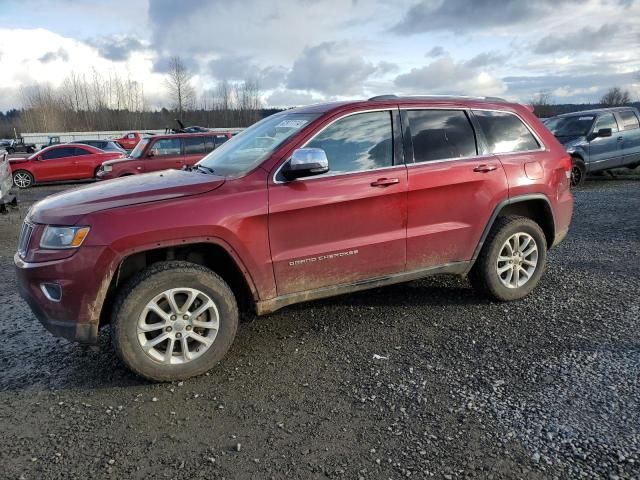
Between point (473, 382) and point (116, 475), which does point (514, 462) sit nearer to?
point (473, 382)

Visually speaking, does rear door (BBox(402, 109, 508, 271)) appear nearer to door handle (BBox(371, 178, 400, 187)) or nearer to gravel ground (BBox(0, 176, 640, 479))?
door handle (BBox(371, 178, 400, 187))

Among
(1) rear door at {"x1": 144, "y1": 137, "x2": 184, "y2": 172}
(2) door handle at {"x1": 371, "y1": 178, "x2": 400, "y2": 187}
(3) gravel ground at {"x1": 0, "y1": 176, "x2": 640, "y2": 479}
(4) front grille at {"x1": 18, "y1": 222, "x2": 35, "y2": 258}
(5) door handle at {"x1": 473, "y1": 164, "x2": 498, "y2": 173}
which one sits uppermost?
(1) rear door at {"x1": 144, "y1": 137, "x2": 184, "y2": 172}

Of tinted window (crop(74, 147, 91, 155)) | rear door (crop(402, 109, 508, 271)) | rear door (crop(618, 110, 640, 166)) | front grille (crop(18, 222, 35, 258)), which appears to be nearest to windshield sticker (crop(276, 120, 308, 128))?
rear door (crop(402, 109, 508, 271))

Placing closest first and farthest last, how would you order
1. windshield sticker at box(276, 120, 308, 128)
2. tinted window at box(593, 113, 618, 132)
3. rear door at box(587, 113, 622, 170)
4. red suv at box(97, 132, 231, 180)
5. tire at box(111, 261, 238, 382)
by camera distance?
tire at box(111, 261, 238, 382), windshield sticker at box(276, 120, 308, 128), rear door at box(587, 113, 622, 170), tinted window at box(593, 113, 618, 132), red suv at box(97, 132, 231, 180)

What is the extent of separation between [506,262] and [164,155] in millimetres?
10075

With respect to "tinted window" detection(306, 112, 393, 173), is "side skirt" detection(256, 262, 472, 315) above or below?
below

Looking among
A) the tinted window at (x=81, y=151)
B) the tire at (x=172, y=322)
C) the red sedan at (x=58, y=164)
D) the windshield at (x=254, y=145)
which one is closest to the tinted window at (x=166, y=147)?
the red sedan at (x=58, y=164)

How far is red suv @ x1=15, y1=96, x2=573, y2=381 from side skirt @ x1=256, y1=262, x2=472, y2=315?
12 mm

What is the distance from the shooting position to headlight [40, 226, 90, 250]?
309 cm

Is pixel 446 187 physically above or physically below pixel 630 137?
below

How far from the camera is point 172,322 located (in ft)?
10.9

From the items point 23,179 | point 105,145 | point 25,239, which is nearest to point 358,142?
point 25,239

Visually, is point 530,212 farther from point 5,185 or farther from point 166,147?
point 166,147

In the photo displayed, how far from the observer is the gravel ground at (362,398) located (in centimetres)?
254
